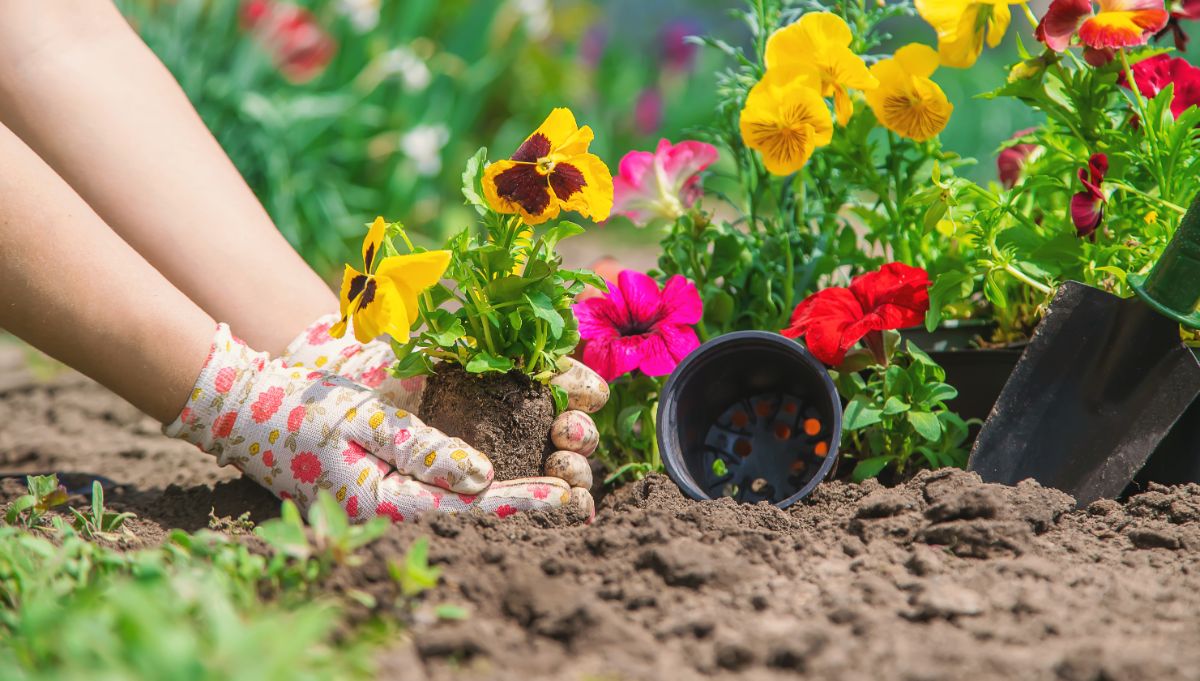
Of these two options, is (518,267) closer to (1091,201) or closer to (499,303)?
(499,303)

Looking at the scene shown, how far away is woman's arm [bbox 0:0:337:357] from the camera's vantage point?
166cm

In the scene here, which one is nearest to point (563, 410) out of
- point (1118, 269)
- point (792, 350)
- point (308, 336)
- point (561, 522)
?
point (561, 522)

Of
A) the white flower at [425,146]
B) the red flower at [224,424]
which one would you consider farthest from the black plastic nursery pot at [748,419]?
the white flower at [425,146]

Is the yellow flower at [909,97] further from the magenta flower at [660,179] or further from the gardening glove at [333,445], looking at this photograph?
the gardening glove at [333,445]

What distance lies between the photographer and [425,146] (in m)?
3.76

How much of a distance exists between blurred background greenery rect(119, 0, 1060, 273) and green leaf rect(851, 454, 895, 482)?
1648 millimetres

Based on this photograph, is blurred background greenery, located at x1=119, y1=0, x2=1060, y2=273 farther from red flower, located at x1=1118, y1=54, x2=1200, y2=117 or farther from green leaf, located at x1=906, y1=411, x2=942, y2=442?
green leaf, located at x1=906, y1=411, x2=942, y2=442

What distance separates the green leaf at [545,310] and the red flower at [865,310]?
36 cm

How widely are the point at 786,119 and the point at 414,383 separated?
0.68 m

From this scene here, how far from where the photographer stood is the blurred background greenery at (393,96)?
335cm

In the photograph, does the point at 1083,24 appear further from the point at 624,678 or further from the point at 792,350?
the point at 624,678

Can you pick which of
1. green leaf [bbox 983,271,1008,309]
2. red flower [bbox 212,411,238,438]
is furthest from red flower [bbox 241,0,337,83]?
green leaf [bbox 983,271,1008,309]

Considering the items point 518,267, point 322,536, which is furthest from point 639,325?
point 322,536

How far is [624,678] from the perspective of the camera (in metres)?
0.84
